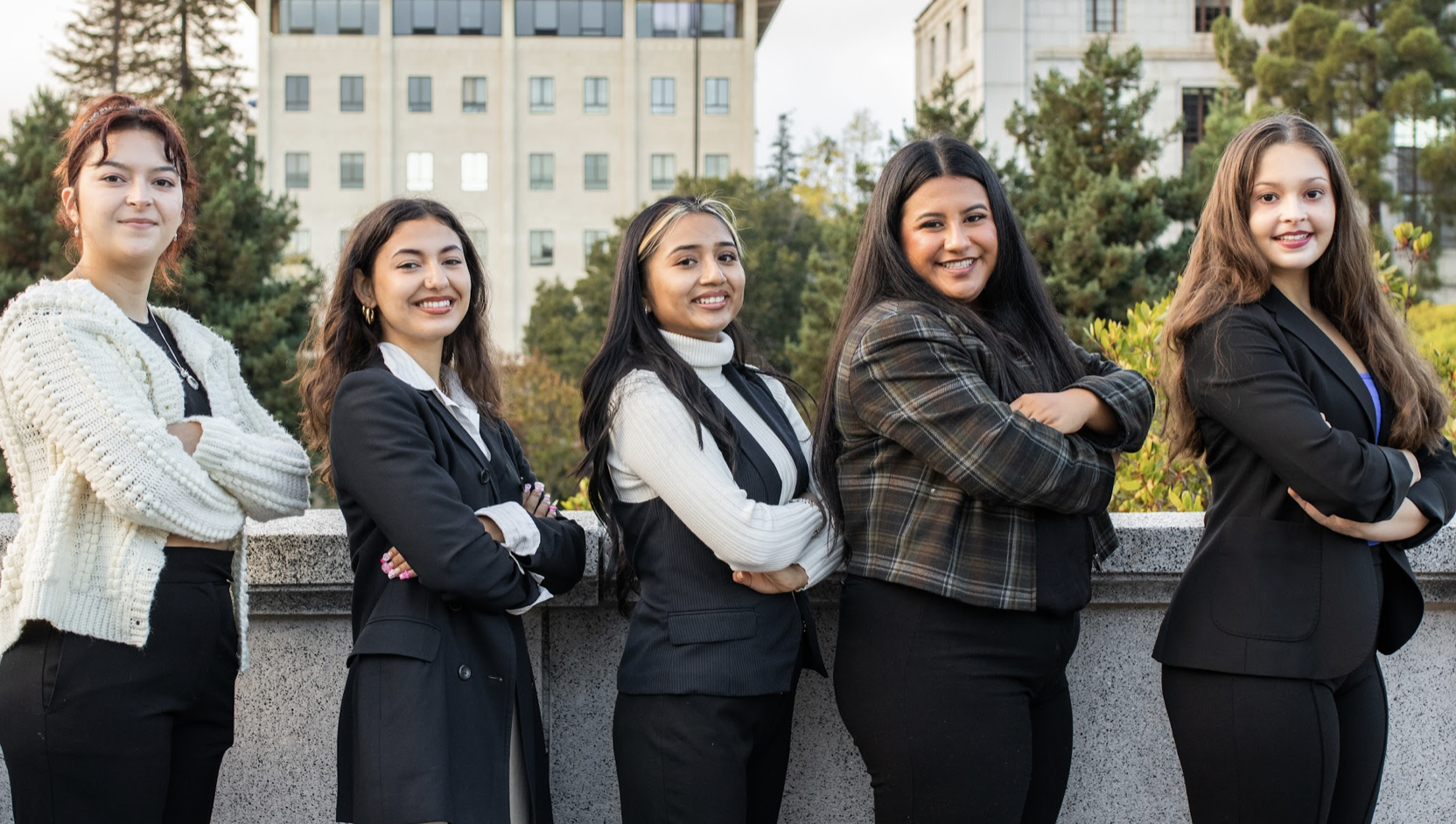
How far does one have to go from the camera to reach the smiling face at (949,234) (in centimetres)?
289

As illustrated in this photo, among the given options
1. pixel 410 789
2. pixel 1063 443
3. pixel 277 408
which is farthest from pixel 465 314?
pixel 277 408

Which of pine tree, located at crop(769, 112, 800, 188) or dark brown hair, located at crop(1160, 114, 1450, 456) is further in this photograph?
pine tree, located at crop(769, 112, 800, 188)

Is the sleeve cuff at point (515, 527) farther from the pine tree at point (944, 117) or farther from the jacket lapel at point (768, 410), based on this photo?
the pine tree at point (944, 117)

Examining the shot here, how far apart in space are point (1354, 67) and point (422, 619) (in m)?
35.0

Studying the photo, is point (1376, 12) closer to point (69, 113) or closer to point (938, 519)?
point (69, 113)

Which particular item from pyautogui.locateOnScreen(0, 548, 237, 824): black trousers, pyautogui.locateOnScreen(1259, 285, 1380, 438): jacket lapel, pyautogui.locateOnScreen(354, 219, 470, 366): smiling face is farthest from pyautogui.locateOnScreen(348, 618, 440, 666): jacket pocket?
pyautogui.locateOnScreen(1259, 285, 1380, 438): jacket lapel

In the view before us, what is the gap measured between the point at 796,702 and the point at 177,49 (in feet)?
143

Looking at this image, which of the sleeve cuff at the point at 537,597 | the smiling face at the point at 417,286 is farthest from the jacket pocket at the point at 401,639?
the smiling face at the point at 417,286

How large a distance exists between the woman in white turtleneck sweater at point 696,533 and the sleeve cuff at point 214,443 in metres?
0.76

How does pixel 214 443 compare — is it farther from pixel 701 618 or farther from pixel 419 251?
pixel 701 618

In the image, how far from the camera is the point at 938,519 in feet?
8.82

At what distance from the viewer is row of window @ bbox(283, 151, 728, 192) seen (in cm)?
5928

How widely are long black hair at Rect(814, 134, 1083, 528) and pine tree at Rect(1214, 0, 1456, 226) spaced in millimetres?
29997

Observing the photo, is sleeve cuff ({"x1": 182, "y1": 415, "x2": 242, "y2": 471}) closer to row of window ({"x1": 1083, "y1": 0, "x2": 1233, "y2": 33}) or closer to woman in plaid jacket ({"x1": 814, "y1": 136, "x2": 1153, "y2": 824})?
woman in plaid jacket ({"x1": 814, "y1": 136, "x2": 1153, "y2": 824})
